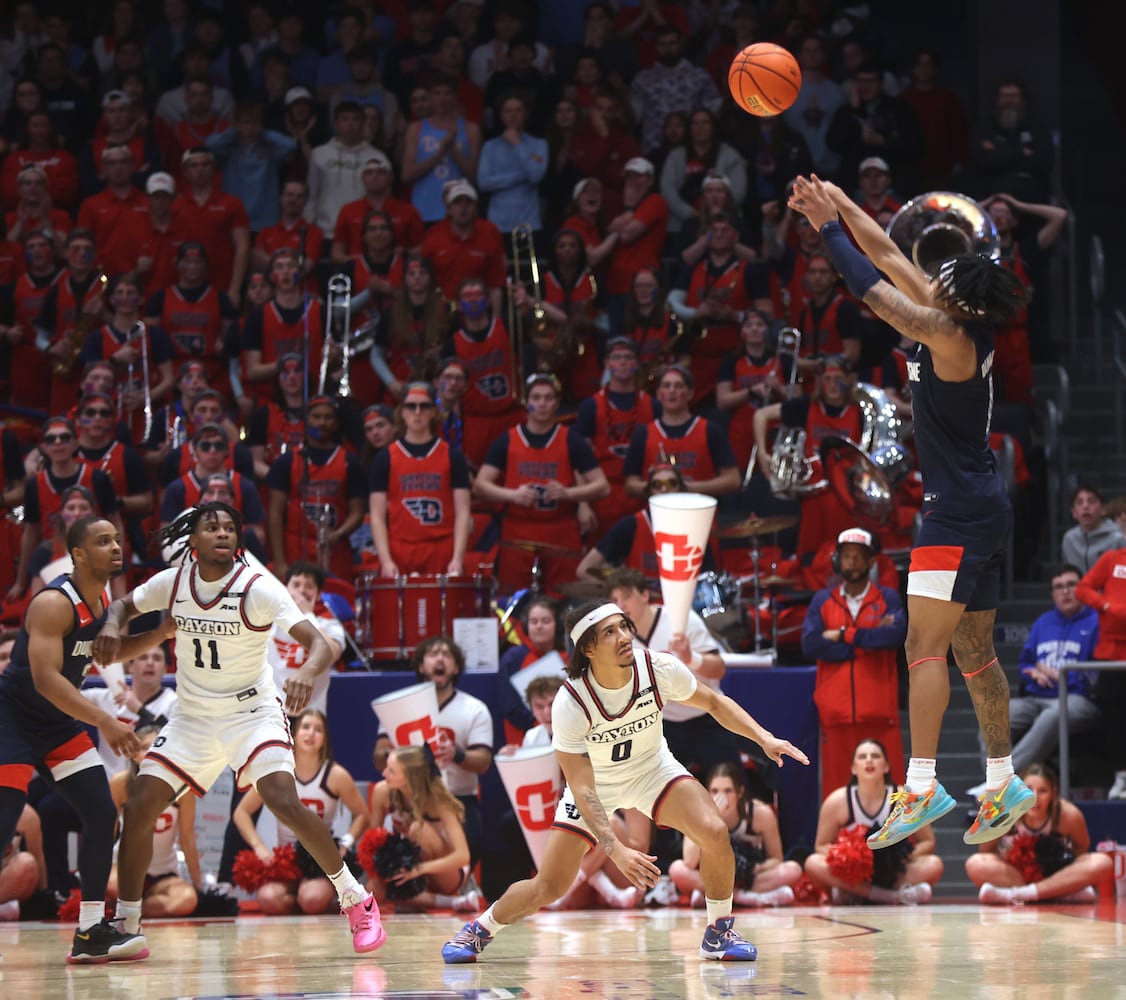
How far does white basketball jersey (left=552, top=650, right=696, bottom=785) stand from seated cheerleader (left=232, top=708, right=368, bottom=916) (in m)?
3.24

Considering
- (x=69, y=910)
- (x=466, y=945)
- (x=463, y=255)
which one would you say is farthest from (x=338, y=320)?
(x=466, y=945)

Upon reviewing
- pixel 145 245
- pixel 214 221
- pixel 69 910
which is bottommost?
pixel 69 910

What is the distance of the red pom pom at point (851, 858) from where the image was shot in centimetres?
1073

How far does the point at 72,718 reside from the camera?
8812 millimetres

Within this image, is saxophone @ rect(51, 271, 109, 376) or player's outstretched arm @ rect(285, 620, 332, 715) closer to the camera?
player's outstretched arm @ rect(285, 620, 332, 715)

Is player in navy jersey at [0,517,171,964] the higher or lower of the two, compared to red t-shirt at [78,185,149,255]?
lower

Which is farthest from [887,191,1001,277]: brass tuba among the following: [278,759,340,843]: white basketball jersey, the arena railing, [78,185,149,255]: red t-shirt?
[78,185,149,255]: red t-shirt

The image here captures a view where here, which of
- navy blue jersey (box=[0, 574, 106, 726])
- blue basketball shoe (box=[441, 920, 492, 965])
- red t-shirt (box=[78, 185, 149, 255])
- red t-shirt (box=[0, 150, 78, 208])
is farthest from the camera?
red t-shirt (box=[0, 150, 78, 208])

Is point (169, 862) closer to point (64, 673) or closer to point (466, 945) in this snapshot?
point (64, 673)

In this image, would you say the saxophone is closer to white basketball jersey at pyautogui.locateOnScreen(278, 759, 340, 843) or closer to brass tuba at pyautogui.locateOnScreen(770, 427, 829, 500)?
white basketball jersey at pyautogui.locateOnScreen(278, 759, 340, 843)

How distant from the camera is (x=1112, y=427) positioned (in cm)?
1584

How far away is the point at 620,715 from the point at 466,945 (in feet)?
4.16

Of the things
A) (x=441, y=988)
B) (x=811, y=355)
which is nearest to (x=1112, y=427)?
(x=811, y=355)

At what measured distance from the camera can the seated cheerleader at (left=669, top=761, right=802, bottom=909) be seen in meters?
10.9
